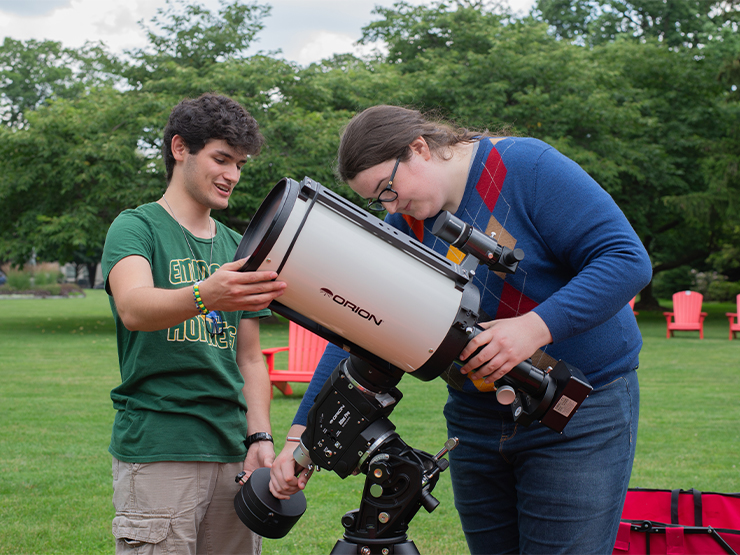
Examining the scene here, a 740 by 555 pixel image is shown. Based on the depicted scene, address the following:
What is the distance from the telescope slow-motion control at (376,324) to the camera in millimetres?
1655

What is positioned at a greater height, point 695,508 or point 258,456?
point 258,456

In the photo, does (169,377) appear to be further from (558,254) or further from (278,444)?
(278,444)

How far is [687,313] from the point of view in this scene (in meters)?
17.0

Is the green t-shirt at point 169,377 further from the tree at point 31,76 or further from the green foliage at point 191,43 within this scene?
the tree at point 31,76

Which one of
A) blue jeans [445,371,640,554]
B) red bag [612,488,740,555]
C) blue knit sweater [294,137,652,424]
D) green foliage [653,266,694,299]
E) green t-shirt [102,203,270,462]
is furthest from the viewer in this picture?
green foliage [653,266,694,299]

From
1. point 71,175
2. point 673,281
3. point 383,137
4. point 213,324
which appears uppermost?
point 71,175

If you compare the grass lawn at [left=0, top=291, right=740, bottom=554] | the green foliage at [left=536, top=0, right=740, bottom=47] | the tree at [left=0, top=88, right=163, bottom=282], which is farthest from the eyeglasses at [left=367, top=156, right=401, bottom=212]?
the green foliage at [left=536, top=0, right=740, bottom=47]

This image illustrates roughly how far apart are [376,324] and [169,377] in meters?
0.94

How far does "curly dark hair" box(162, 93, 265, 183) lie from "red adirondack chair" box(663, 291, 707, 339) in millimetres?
16185

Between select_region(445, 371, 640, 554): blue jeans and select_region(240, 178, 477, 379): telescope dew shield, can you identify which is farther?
select_region(445, 371, 640, 554): blue jeans

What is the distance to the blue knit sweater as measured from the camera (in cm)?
175

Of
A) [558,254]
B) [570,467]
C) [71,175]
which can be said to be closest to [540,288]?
[558,254]

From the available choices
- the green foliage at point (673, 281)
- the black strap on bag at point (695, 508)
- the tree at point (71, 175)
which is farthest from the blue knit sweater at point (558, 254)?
the green foliage at point (673, 281)

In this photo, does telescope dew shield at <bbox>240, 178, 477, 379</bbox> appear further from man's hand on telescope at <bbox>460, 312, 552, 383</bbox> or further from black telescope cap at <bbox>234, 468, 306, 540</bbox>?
black telescope cap at <bbox>234, 468, 306, 540</bbox>
